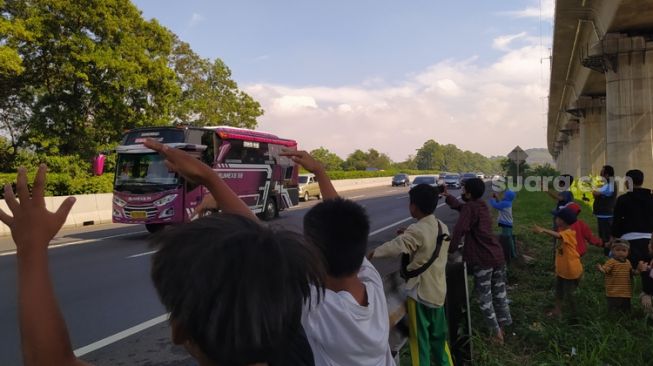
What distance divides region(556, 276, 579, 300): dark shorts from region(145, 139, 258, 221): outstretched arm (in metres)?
4.82

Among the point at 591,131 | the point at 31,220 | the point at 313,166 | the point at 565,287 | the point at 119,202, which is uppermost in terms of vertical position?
the point at 591,131

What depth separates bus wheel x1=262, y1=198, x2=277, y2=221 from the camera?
55.2 feet

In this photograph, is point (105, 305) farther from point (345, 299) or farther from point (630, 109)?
point (630, 109)

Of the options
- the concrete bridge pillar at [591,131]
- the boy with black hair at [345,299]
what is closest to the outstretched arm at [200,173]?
the boy with black hair at [345,299]

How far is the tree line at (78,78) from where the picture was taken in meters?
21.0

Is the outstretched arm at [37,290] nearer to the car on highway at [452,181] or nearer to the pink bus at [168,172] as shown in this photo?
the pink bus at [168,172]

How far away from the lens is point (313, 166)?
249 cm

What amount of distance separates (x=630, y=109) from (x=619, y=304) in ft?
44.7

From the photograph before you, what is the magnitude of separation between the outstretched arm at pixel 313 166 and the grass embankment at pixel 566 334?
2.26 metres

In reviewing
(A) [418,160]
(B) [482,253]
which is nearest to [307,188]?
(B) [482,253]

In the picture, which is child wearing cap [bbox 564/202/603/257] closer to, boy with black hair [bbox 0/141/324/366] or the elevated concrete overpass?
boy with black hair [bbox 0/141/324/366]

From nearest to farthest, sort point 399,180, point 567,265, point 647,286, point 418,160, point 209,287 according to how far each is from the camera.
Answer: point 209,287 → point 647,286 → point 567,265 → point 399,180 → point 418,160

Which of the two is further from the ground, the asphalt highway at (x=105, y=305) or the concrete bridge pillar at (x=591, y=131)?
the concrete bridge pillar at (x=591, y=131)

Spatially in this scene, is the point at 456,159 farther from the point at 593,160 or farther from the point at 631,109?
the point at 631,109
